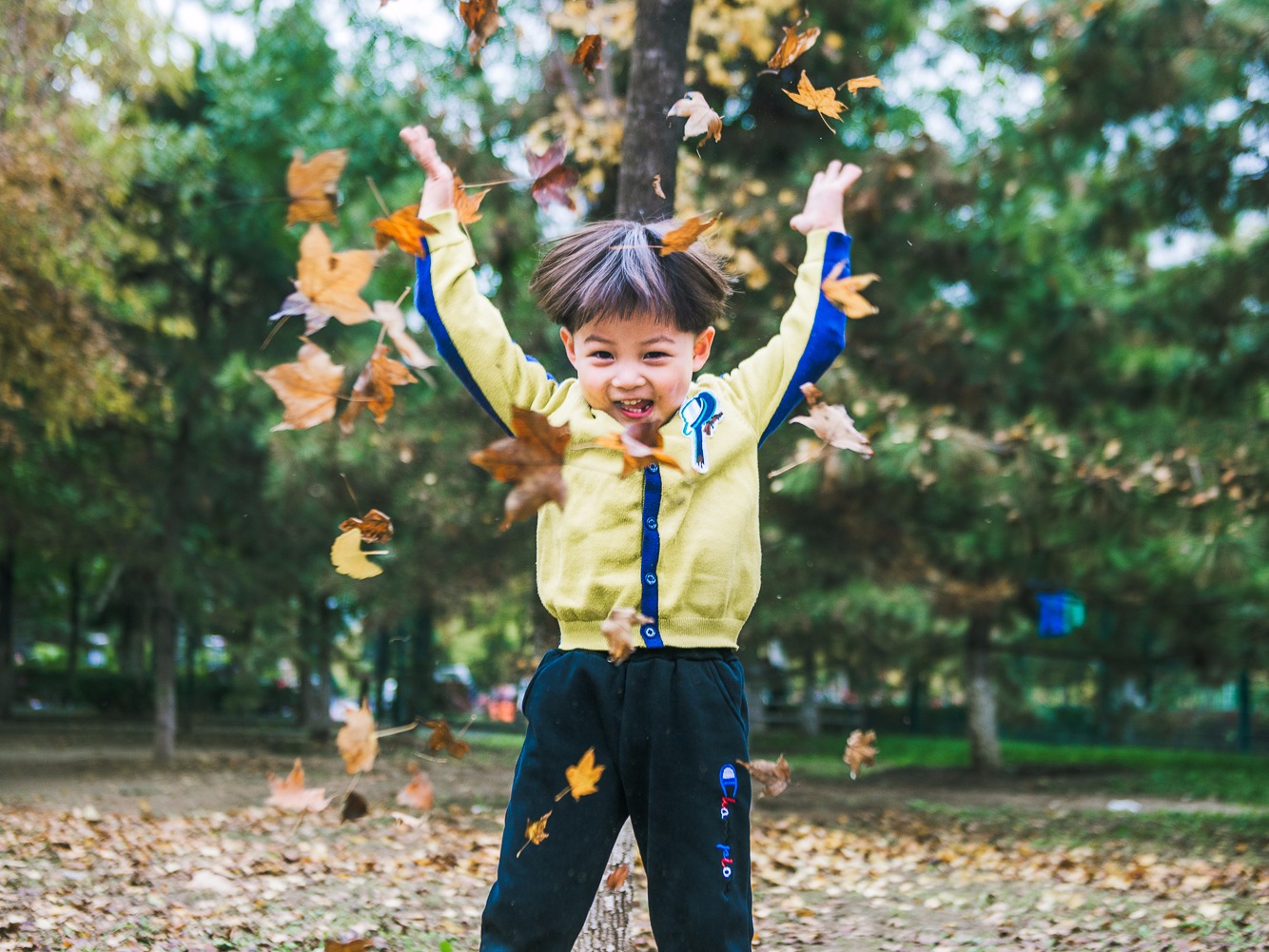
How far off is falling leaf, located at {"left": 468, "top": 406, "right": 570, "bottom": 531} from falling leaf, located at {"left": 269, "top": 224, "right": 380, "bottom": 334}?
0.46 metres

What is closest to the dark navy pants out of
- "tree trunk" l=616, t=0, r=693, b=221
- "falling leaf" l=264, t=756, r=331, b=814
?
"falling leaf" l=264, t=756, r=331, b=814

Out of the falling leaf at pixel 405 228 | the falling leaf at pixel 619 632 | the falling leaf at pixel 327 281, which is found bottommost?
the falling leaf at pixel 619 632

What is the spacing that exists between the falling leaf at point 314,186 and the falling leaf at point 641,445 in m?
0.67

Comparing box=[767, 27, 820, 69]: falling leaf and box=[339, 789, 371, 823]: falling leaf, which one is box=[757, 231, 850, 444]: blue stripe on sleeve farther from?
box=[339, 789, 371, 823]: falling leaf

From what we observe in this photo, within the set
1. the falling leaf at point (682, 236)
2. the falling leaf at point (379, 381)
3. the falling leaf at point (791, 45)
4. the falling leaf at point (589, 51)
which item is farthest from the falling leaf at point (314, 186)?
the falling leaf at point (791, 45)

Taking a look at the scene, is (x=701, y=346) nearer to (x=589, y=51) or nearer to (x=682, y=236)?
(x=682, y=236)

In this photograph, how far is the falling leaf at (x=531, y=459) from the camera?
6.12 feet

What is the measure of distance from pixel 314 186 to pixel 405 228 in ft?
0.59

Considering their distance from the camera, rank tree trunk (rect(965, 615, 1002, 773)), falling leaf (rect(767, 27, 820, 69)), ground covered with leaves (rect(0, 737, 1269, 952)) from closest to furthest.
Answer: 1. falling leaf (rect(767, 27, 820, 69))
2. ground covered with leaves (rect(0, 737, 1269, 952))
3. tree trunk (rect(965, 615, 1002, 773))

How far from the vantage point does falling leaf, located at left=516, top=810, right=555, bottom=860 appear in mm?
2168

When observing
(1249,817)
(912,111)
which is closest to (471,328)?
(912,111)

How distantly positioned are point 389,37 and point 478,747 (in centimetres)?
1154

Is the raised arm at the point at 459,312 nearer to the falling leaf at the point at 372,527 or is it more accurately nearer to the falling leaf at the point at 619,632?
the falling leaf at the point at 372,527

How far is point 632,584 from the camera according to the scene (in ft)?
7.27
